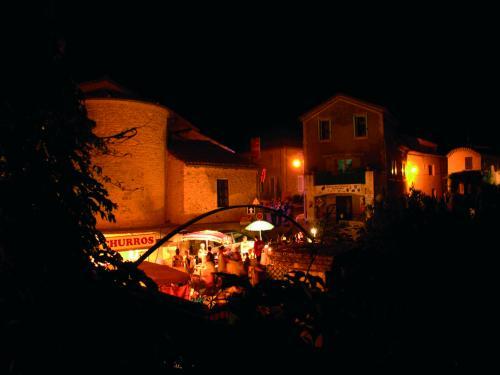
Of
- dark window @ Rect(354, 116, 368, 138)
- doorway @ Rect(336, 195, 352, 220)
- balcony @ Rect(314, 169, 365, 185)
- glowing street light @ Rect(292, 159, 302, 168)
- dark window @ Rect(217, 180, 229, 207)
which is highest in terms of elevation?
dark window @ Rect(354, 116, 368, 138)

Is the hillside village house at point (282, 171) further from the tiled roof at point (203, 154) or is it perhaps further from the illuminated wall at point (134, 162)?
the illuminated wall at point (134, 162)

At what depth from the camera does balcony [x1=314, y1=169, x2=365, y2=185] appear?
2412 cm

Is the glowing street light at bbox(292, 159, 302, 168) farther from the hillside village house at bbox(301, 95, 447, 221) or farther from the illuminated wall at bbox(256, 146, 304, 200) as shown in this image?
the hillside village house at bbox(301, 95, 447, 221)

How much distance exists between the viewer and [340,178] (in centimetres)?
2478

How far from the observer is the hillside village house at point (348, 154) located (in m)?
24.9

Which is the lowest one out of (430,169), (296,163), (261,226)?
(261,226)

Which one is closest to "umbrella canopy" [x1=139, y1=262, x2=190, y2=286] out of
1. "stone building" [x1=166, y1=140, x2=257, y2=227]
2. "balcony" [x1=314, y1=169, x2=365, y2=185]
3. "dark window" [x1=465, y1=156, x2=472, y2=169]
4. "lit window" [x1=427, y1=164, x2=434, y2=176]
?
"stone building" [x1=166, y1=140, x2=257, y2=227]

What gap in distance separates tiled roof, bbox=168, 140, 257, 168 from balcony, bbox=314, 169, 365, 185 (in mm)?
4554

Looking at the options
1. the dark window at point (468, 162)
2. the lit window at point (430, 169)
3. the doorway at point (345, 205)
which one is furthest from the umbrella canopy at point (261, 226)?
the lit window at point (430, 169)

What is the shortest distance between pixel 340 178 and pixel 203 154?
30.5 feet

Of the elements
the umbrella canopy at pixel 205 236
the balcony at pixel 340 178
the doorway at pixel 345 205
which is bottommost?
the umbrella canopy at pixel 205 236

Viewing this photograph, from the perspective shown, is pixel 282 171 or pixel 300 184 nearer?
pixel 282 171

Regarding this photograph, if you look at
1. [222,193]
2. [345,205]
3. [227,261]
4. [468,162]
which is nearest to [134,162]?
[222,193]

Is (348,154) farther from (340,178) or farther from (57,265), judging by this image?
(57,265)
